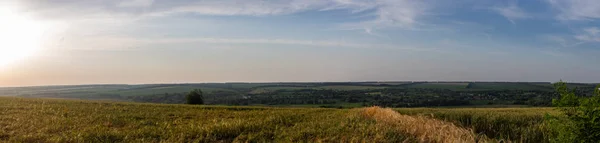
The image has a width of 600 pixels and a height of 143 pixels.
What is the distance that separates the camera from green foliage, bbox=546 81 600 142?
26.5 ft

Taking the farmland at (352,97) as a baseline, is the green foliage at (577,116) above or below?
above

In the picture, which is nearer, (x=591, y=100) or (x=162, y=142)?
(x=162, y=142)

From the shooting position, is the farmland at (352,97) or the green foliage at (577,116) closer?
the green foliage at (577,116)

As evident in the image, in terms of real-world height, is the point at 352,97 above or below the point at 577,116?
below

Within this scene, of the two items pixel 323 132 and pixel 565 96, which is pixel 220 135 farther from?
pixel 565 96

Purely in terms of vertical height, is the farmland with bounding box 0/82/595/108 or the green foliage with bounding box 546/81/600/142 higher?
the green foliage with bounding box 546/81/600/142

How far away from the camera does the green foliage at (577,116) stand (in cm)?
808

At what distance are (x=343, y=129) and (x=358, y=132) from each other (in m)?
0.67

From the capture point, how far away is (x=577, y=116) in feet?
27.7

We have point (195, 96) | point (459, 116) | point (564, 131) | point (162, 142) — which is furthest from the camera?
point (195, 96)

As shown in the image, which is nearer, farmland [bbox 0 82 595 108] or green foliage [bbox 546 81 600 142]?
green foliage [bbox 546 81 600 142]

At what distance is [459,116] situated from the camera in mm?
24609

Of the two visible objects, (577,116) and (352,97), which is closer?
(577,116)

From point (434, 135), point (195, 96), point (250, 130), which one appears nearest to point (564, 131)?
point (434, 135)
